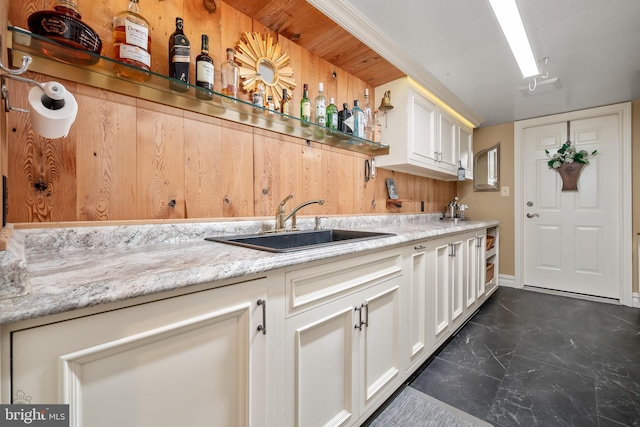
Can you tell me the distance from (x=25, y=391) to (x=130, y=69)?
1.00m

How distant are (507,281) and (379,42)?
3.33 metres

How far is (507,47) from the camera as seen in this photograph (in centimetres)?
186

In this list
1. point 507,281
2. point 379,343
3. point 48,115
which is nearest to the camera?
point 48,115

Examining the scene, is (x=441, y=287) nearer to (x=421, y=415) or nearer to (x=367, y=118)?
(x=421, y=415)

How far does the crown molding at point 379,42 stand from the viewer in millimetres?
1447

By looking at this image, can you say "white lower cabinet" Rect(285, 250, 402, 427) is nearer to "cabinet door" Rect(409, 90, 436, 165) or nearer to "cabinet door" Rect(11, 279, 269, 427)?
"cabinet door" Rect(11, 279, 269, 427)

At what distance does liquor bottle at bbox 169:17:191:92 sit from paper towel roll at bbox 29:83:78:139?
1.67ft

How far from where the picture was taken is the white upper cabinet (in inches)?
85.4

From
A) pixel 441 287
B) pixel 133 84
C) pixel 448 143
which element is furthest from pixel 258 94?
pixel 448 143

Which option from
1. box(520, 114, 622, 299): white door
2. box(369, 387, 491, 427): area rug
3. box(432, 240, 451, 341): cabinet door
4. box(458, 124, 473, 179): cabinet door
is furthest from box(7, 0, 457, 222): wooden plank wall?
box(520, 114, 622, 299): white door

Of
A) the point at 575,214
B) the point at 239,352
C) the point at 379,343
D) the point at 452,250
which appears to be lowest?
the point at 379,343

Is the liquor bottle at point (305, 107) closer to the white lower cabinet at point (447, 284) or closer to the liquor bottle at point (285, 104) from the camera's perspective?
the liquor bottle at point (285, 104)

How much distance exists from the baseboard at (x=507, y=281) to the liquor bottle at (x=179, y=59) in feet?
13.2

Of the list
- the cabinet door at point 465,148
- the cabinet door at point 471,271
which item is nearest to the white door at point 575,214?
the cabinet door at point 465,148
